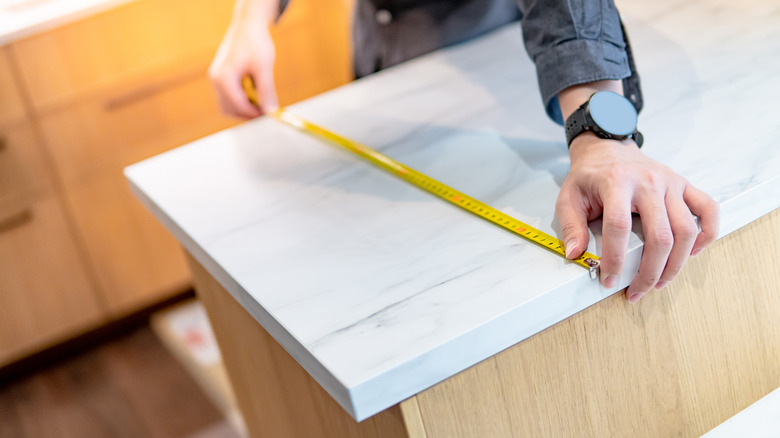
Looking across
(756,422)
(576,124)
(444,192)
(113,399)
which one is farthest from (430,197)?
(113,399)

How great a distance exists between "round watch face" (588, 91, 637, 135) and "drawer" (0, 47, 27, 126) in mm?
1950

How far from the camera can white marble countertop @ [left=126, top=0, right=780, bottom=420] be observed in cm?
70

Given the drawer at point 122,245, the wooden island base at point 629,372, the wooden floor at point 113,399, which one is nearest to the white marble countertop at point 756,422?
the wooden island base at point 629,372

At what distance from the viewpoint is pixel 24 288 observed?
237cm

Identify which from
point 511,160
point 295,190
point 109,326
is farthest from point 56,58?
point 511,160

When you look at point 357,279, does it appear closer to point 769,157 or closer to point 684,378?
point 684,378

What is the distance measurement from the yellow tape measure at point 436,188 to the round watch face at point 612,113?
140 mm

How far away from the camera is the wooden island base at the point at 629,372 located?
0.71 meters

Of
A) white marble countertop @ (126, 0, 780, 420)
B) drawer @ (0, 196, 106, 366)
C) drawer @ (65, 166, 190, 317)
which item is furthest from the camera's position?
drawer @ (65, 166, 190, 317)

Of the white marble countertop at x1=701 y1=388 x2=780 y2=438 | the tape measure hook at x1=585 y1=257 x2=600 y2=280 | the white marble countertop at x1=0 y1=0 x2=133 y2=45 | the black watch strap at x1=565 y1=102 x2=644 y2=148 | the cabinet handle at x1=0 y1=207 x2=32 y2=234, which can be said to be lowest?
the cabinet handle at x1=0 y1=207 x2=32 y2=234

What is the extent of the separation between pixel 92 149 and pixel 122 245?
1.07 feet

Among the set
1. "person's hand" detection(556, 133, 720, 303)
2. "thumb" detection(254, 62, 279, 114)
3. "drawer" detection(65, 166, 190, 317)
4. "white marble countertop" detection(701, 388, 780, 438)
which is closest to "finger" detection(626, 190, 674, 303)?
"person's hand" detection(556, 133, 720, 303)

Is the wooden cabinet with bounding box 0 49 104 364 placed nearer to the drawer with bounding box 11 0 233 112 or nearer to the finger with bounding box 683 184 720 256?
the drawer with bounding box 11 0 233 112

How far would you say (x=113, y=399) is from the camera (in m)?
2.25
